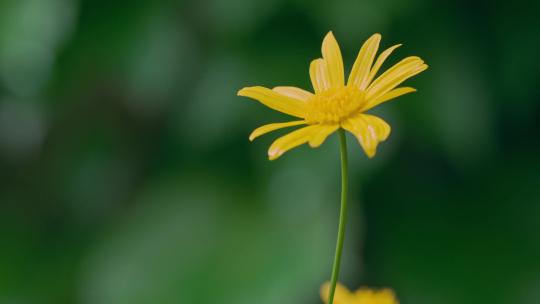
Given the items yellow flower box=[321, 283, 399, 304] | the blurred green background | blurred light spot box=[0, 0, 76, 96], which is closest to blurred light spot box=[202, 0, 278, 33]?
the blurred green background

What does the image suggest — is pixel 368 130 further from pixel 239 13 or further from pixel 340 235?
pixel 239 13

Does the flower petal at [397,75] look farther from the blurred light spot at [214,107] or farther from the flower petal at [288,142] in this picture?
the blurred light spot at [214,107]

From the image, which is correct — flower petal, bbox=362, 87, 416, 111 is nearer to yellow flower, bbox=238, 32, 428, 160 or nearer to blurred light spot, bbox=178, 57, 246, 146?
yellow flower, bbox=238, 32, 428, 160

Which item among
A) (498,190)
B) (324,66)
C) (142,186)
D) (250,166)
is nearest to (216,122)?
(250,166)

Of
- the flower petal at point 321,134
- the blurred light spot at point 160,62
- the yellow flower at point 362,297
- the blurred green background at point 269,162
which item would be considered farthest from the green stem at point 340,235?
the blurred light spot at point 160,62

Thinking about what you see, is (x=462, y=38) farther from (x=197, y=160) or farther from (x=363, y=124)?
(x=363, y=124)

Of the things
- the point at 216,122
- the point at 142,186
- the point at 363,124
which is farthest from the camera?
the point at 142,186

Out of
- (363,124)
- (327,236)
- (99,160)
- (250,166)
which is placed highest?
(99,160)
